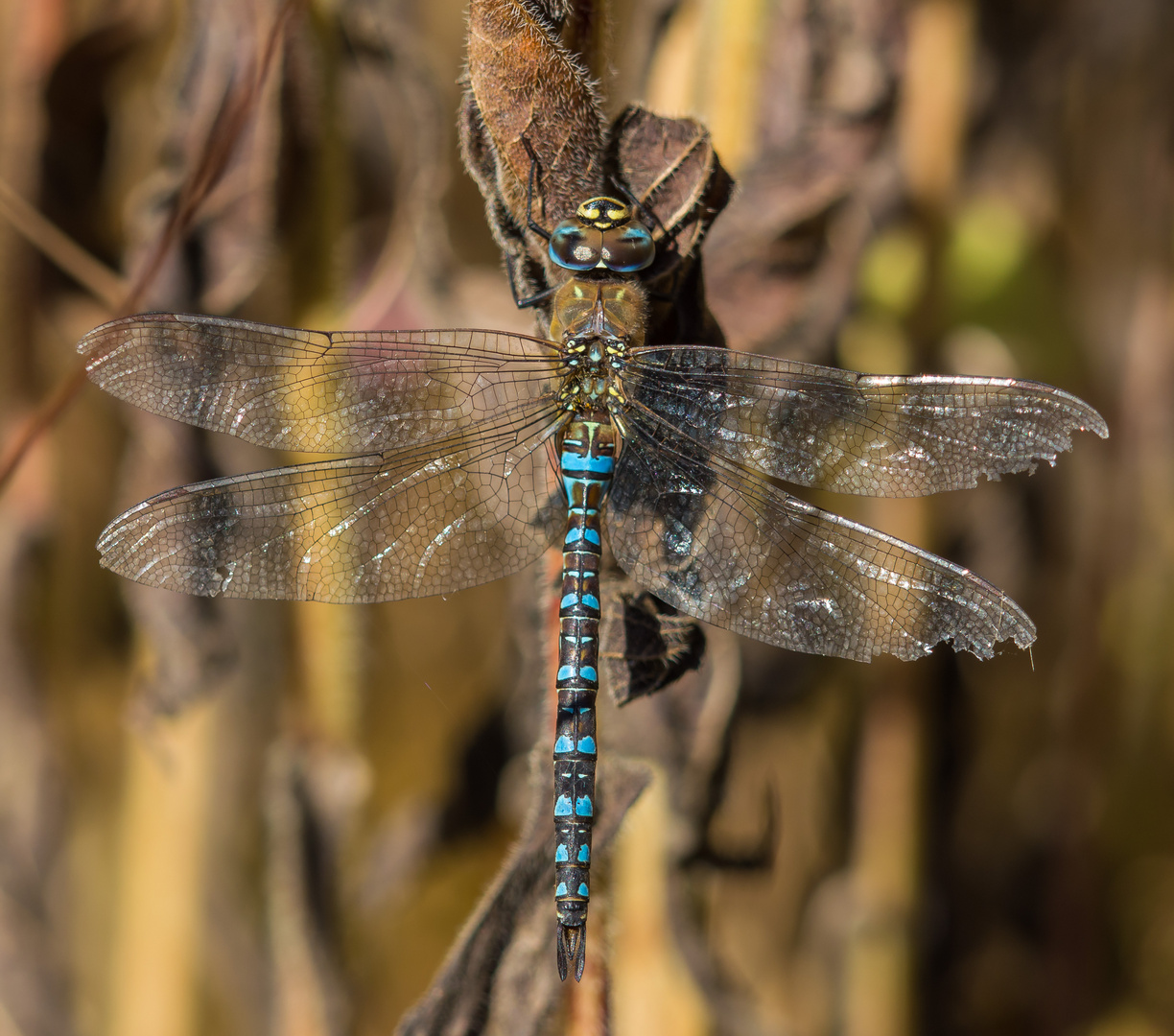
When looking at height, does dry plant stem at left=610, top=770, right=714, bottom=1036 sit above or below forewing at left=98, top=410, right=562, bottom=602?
below

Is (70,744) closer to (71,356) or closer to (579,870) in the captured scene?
(71,356)

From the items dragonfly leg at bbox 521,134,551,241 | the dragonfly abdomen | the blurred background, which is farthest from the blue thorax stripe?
dragonfly leg at bbox 521,134,551,241

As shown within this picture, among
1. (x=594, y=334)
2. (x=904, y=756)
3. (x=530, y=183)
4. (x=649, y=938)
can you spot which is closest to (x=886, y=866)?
(x=904, y=756)

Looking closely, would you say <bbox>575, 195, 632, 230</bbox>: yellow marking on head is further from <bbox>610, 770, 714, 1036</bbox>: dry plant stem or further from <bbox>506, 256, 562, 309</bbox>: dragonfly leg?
<bbox>610, 770, 714, 1036</bbox>: dry plant stem

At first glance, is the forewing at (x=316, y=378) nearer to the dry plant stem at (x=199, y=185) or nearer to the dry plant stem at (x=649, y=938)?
the dry plant stem at (x=199, y=185)

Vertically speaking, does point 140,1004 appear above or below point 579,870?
below

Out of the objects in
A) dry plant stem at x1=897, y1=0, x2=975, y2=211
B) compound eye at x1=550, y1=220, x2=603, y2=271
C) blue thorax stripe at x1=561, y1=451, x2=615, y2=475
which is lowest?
blue thorax stripe at x1=561, y1=451, x2=615, y2=475

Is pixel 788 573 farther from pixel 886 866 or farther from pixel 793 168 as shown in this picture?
pixel 886 866

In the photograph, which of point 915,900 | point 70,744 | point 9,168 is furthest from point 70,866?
point 915,900
